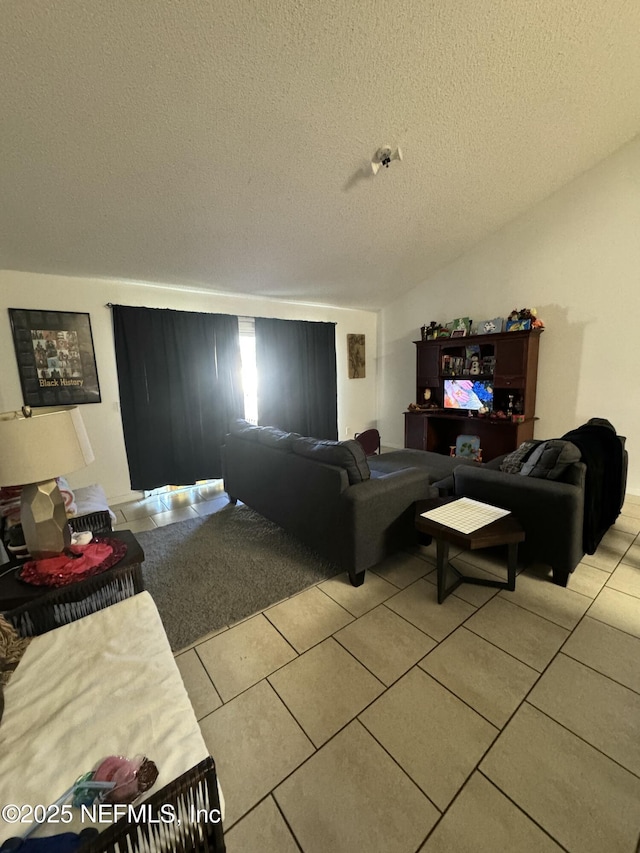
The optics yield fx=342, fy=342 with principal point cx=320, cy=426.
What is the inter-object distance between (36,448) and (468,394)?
4.43 metres

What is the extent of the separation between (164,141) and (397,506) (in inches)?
106

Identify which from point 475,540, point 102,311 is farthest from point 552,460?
point 102,311

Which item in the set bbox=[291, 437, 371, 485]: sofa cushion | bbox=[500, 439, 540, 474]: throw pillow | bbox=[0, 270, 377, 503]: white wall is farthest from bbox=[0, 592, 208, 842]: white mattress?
bbox=[0, 270, 377, 503]: white wall

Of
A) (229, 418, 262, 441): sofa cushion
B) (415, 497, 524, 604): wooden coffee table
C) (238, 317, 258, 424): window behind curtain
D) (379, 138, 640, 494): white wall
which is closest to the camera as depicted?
(415, 497, 524, 604): wooden coffee table

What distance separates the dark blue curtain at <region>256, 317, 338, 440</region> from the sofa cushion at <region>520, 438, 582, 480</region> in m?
3.16

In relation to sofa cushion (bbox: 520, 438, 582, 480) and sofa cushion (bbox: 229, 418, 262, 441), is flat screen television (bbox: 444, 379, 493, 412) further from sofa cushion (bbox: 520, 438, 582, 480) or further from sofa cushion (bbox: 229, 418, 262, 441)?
sofa cushion (bbox: 229, 418, 262, 441)

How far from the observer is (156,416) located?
3.82 metres

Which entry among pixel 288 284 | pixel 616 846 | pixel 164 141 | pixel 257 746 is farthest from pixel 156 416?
pixel 616 846

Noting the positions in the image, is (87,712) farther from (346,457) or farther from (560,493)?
(560,493)

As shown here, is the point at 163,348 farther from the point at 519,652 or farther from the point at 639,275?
the point at 639,275

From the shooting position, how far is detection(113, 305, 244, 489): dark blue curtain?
11.9ft

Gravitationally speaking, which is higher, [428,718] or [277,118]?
[277,118]

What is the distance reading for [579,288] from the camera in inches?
144

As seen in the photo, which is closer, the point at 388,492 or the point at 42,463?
the point at 42,463
